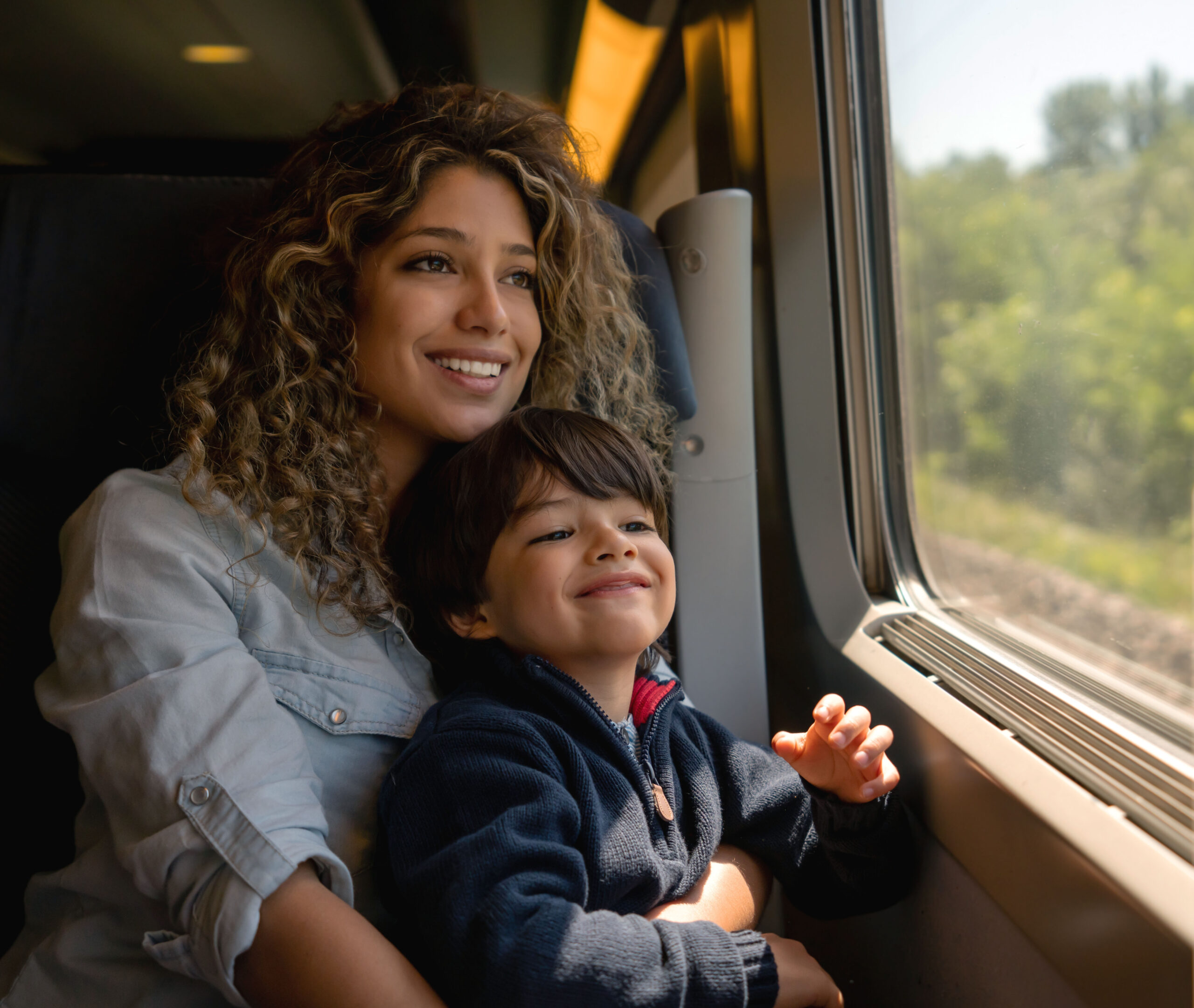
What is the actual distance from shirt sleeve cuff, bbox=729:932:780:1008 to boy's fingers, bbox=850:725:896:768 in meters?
0.24

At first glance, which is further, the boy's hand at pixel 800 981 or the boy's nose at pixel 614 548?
the boy's nose at pixel 614 548

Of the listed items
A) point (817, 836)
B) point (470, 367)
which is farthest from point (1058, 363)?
point (470, 367)

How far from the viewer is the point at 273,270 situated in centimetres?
117

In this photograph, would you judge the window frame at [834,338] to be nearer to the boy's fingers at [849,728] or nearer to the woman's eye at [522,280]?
the boy's fingers at [849,728]

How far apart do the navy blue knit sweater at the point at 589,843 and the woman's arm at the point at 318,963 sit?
0.12 feet

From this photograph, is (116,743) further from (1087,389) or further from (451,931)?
(1087,389)

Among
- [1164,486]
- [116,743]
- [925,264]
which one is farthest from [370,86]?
[1164,486]

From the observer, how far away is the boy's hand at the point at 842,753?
3.24 feet

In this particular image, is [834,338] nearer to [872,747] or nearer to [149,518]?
[872,747]

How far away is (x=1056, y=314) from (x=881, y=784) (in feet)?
2.09

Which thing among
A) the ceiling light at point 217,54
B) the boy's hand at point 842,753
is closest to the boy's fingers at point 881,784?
the boy's hand at point 842,753

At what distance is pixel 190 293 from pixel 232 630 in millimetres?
560

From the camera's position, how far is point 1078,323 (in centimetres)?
109

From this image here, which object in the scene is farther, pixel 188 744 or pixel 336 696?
pixel 336 696
